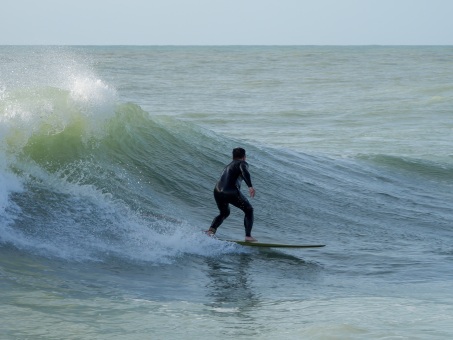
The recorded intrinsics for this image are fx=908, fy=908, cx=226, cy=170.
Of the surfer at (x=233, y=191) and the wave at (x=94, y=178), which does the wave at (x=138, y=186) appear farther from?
the surfer at (x=233, y=191)

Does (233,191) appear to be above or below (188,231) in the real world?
above

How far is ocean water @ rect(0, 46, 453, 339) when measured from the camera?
300 inches

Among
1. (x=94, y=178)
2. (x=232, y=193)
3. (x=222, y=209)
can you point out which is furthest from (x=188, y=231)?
(x=94, y=178)

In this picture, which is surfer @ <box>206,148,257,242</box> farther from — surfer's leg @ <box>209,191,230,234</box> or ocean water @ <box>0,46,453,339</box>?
ocean water @ <box>0,46,453,339</box>

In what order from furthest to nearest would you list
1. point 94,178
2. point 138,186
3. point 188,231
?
point 138,186 < point 94,178 < point 188,231

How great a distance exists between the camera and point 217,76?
192 ft

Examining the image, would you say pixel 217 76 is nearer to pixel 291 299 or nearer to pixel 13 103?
pixel 13 103

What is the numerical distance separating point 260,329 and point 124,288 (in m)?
1.82

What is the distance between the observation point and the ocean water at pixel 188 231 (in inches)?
300

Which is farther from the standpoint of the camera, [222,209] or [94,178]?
[94,178]

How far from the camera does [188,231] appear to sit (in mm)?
10938

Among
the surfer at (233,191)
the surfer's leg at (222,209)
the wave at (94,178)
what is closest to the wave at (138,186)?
the wave at (94,178)

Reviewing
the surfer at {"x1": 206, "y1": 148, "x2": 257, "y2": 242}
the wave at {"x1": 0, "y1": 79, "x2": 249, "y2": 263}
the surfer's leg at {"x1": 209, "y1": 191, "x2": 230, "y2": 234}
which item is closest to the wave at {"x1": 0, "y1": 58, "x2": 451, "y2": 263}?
the wave at {"x1": 0, "y1": 79, "x2": 249, "y2": 263}

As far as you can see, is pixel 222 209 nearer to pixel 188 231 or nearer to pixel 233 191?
pixel 233 191
